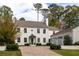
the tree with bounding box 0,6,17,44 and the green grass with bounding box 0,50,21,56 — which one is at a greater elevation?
the tree with bounding box 0,6,17,44

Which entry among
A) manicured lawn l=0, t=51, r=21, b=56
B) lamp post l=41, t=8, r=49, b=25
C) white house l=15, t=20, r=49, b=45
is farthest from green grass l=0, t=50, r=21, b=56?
lamp post l=41, t=8, r=49, b=25

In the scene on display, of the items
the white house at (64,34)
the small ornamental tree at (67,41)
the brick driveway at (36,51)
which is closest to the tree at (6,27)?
the brick driveway at (36,51)

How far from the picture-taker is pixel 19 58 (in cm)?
1680

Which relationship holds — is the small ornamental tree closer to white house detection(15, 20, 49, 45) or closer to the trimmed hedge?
the trimmed hedge

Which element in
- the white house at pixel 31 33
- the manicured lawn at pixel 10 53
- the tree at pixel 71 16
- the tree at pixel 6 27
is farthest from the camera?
the white house at pixel 31 33

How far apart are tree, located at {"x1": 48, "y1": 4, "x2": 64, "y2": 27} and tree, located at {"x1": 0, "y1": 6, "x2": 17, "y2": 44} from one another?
2102mm

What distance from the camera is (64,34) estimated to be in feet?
65.6

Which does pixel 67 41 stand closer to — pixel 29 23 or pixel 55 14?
pixel 55 14

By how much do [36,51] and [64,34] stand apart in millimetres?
2413


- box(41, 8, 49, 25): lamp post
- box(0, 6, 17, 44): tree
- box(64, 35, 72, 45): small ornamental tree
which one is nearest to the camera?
box(0, 6, 17, 44): tree

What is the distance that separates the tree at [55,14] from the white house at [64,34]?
0.68 m

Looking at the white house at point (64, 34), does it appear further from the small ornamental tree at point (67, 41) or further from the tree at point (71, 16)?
the tree at point (71, 16)

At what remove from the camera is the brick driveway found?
711 inches

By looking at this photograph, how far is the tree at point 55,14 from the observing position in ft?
60.5
